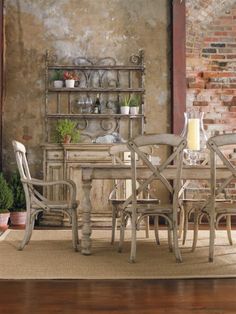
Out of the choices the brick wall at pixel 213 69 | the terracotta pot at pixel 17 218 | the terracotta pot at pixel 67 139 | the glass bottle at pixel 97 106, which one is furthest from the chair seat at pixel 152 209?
the brick wall at pixel 213 69

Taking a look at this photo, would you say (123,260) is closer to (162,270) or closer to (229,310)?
(162,270)

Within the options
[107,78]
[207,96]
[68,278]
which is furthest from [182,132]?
[68,278]

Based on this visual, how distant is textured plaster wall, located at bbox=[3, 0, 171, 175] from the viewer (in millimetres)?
7836

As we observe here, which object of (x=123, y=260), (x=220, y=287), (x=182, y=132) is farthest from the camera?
(x=182, y=132)

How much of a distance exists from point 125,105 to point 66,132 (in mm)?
937

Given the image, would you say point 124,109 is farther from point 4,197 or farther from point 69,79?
point 4,197

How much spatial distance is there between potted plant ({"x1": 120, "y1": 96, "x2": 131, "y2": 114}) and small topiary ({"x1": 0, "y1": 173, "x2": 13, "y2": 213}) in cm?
190

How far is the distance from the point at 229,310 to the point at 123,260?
165 centimetres

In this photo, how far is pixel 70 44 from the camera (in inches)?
311

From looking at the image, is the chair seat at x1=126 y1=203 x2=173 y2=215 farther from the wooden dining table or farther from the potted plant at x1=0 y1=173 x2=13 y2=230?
the potted plant at x1=0 y1=173 x2=13 y2=230

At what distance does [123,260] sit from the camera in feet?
14.4

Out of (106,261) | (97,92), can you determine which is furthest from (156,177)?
(97,92)

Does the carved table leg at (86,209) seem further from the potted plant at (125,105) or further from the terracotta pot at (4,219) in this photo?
the potted plant at (125,105)

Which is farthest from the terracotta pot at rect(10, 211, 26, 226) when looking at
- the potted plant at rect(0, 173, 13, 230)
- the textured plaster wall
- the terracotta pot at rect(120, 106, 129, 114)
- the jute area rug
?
the terracotta pot at rect(120, 106, 129, 114)
